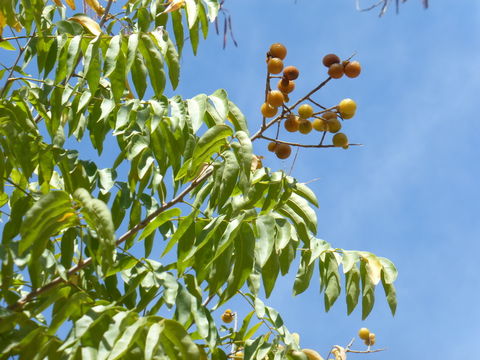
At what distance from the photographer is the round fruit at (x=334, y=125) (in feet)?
7.73

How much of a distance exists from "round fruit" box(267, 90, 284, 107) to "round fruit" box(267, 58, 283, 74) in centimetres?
12

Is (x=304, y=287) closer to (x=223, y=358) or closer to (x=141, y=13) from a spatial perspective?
(x=223, y=358)

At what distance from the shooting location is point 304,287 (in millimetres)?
2438

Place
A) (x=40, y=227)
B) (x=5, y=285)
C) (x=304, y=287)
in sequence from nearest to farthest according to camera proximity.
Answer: (x=40, y=227), (x=5, y=285), (x=304, y=287)

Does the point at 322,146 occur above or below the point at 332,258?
above

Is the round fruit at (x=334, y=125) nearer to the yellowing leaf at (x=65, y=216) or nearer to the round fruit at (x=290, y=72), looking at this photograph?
the round fruit at (x=290, y=72)

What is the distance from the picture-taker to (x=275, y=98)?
2279 millimetres

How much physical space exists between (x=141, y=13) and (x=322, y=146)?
34.4 inches

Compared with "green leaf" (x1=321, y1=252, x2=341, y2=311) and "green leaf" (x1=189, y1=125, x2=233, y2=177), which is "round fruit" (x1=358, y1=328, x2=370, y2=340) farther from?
"green leaf" (x1=189, y1=125, x2=233, y2=177)

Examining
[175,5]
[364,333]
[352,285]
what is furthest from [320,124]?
[364,333]

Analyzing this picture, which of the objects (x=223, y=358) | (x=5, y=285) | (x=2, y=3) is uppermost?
(x=2, y=3)

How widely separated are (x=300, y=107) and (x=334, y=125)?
13cm

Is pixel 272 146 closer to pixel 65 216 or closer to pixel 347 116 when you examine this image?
pixel 347 116

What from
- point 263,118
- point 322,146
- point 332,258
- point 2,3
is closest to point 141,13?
point 2,3
